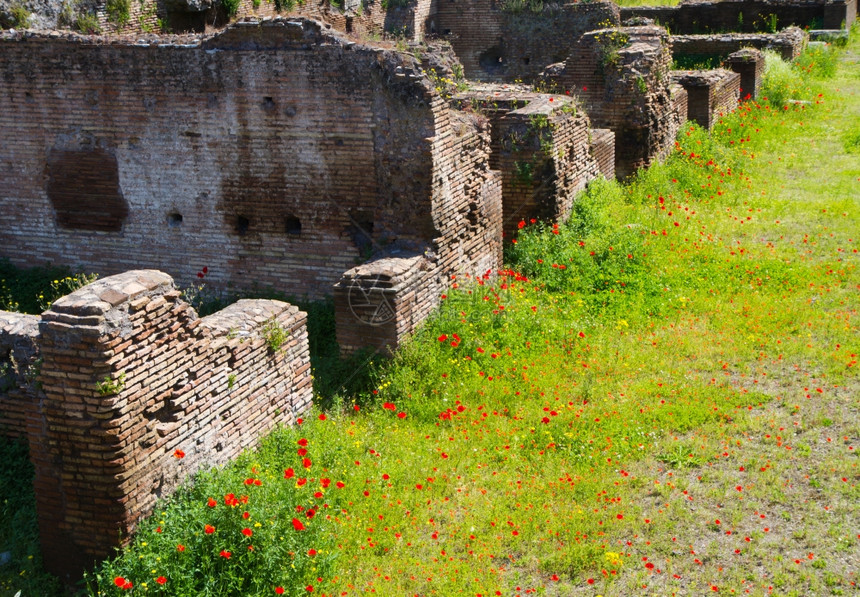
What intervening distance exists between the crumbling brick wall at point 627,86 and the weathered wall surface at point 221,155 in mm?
4780

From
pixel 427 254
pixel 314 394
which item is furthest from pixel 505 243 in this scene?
pixel 314 394

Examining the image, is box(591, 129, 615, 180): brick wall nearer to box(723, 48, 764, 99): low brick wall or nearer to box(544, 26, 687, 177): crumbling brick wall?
box(544, 26, 687, 177): crumbling brick wall

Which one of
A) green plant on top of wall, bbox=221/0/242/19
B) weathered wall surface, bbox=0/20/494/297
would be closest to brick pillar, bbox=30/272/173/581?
weathered wall surface, bbox=0/20/494/297

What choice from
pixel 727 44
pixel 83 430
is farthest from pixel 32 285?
pixel 727 44

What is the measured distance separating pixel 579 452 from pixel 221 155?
15.3 ft

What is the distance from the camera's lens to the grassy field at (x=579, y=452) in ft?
17.0

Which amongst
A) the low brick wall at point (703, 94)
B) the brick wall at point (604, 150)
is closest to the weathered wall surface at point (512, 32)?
the low brick wall at point (703, 94)

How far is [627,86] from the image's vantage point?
12.1 meters

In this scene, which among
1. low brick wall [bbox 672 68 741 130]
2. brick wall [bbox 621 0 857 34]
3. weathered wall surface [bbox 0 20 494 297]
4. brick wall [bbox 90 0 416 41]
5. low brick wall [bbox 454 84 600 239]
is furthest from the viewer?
brick wall [bbox 621 0 857 34]

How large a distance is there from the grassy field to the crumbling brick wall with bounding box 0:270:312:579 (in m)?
0.22

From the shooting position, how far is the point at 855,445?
21.1 feet

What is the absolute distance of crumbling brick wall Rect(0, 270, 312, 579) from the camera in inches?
197

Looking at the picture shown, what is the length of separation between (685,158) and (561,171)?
143 inches

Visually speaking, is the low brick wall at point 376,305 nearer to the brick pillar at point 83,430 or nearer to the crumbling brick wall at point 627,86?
the brick pillar at point 83,430
